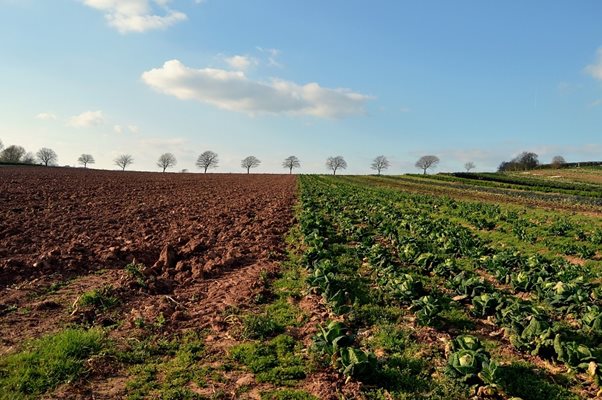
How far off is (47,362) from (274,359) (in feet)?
11.6

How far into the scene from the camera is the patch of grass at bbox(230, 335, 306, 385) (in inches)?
247

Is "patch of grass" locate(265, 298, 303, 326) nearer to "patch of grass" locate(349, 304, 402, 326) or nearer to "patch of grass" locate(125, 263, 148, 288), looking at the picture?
"patch of grass" locate(349, 304, 402, 326)

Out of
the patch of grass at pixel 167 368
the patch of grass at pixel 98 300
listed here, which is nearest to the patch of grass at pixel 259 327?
the patch of grass at pixel 167 368

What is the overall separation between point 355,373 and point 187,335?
333 cm

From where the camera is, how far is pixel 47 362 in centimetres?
634

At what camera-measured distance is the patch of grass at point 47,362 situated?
5.74m

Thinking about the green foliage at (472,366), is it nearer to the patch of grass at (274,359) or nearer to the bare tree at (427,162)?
the patch of grass at (274,359)

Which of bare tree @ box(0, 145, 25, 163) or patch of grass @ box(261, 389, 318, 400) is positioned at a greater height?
bare tree @ box(0, 145, 25, 163)

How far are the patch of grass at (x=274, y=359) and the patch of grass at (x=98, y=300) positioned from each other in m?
3.51

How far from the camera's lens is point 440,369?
6.43 meters

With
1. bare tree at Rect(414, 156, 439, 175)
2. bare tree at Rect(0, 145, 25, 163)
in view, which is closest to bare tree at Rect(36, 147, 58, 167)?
bare tree at Rect(0, 145, 25, 163)

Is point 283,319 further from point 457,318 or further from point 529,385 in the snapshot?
point 529,385

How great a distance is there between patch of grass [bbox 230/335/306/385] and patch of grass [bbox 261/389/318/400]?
10.6 inches

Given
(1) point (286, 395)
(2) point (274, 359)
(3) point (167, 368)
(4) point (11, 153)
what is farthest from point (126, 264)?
(4) point (11, 153)
